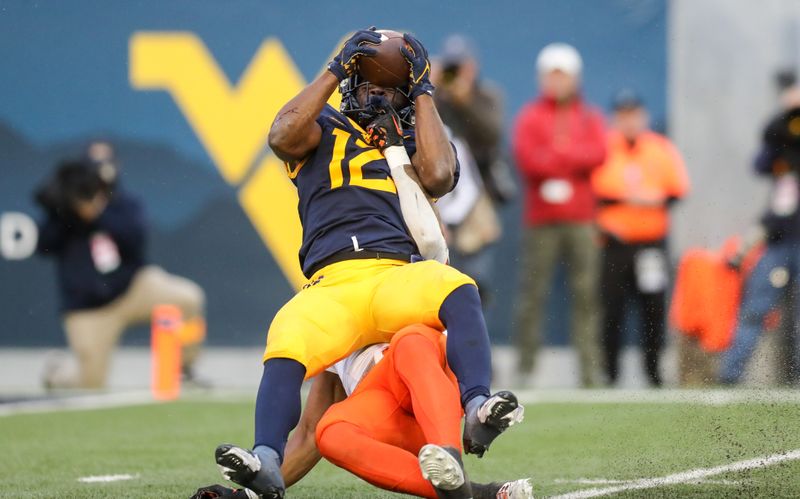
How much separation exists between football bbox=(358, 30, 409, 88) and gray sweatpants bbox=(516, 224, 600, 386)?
227 inches

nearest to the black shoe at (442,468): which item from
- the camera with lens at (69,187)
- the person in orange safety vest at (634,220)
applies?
the person in orange safety vest at (634,220)

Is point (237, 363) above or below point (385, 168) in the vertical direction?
below

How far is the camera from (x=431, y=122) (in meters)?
4.57

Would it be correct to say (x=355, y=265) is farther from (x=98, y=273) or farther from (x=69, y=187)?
(x=69, y=187)

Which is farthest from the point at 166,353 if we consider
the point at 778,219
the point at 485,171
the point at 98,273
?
the point at 778,219

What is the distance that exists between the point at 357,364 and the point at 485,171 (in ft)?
21.1

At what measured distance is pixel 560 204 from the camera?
10.4 meters

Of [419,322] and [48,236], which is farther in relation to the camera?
[48,236]

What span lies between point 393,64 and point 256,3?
714cm

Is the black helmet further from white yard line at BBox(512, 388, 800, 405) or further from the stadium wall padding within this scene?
the stadium wall padding

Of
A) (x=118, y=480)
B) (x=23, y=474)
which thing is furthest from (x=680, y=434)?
(x=23, y=474)

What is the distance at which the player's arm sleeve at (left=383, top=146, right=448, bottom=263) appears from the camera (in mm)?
4555

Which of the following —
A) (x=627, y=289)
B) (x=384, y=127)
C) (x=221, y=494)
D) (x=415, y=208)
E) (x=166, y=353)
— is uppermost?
(x=384, y=127)

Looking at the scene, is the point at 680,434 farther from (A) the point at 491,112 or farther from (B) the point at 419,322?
(A) the point at 491,112
